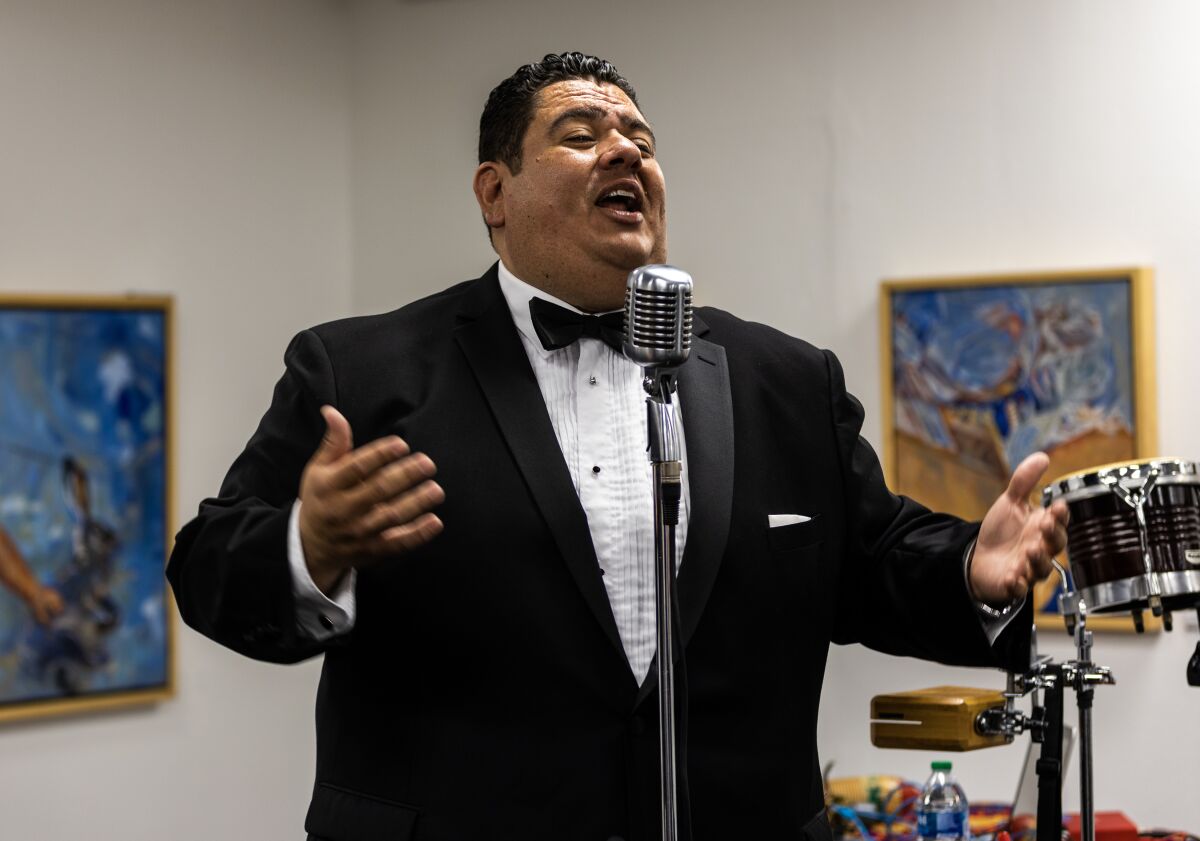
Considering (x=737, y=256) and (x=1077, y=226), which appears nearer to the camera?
(x=1077, y=226)

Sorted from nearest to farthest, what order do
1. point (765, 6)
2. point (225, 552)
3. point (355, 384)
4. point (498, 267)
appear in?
1. point (225, 552)
2. point (355, 384)
3. point (498, 267)
4. point (765, 6)

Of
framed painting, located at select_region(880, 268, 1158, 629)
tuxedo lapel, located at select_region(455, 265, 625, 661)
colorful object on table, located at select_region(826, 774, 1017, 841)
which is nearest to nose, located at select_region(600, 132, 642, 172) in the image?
tuxedo lapel, located at select_region(455, 265, 625, 661)

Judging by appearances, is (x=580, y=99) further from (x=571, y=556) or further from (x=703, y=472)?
(x=571, y=556)

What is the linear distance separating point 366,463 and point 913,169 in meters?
3.02

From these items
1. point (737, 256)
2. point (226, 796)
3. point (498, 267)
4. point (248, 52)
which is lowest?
point (226, 796)

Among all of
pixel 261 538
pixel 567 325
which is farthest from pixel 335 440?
pixel 567 325

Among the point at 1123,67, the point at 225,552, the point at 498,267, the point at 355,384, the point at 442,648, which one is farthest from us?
the point at 1123,67

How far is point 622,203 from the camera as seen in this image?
2.31 metres

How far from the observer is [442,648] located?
6.75 ft

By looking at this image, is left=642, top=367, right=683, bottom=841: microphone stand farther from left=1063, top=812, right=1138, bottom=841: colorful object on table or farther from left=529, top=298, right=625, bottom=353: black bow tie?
left=1063, top=812, right=1138, bottom=841: colorful object on table

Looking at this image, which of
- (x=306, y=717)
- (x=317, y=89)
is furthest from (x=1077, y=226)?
(x=306, y=717)

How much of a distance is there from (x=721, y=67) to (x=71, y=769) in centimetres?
289

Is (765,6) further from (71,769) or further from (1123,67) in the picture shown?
(71,769)

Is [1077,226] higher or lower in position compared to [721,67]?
lower
